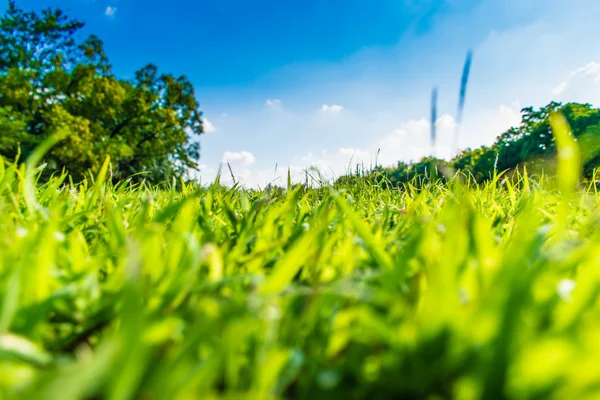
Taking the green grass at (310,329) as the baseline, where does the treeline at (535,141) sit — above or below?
above

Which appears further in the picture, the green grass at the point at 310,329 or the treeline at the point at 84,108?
the treeline at the point at 84,108

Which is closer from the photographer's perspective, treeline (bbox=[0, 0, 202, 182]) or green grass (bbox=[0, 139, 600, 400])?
green grass (bbox=[0, 139, 600, 400])

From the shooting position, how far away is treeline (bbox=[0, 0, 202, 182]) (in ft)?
58.3

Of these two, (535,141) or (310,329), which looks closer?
(310,329)

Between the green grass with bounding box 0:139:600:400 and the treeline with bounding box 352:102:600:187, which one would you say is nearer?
the green grass with bounding box 0:139:600:400

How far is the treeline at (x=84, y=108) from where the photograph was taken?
699 inches

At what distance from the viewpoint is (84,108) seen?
2027 centimetres

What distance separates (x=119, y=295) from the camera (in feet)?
1.83

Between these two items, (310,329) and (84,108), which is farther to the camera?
(84,108)

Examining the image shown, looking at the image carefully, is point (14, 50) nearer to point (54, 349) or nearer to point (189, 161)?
point (189, 161)

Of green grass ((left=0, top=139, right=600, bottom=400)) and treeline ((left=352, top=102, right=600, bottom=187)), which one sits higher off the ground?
treeline ((left=352, top=102, right=600, bottom=187))

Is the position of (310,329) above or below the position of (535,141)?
below

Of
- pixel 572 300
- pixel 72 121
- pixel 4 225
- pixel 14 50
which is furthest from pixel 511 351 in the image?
pixel 14 50

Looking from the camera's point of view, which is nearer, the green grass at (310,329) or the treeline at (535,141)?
the green grass at (310,329)
